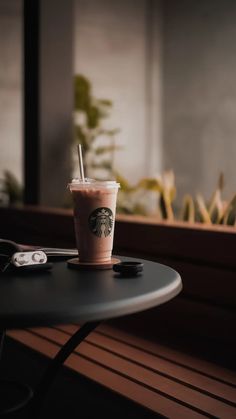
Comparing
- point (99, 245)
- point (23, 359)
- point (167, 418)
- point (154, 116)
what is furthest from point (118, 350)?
point (154, 116)

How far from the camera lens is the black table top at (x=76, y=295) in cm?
90

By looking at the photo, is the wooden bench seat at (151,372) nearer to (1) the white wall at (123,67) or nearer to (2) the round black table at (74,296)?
(2) the round black table at (74,296)

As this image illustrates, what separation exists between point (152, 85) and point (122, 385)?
6.94m

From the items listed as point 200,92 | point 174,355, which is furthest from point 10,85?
point 174,355

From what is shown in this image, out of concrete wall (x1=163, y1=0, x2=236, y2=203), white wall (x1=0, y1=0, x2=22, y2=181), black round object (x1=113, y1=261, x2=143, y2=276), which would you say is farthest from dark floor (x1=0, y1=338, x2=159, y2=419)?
concrete wall (x1=163, y1=0, x2=236, y2=203)

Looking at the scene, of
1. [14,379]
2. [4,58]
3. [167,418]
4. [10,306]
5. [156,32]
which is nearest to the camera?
[10,306]

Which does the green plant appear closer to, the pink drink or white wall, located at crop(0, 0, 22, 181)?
white wall, located at crop(0, 0, 22, 181)

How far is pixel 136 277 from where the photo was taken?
118 centimetres

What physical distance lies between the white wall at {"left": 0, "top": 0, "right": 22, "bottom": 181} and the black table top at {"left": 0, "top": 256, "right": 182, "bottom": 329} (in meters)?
5.62

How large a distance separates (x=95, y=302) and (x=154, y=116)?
7.40 m

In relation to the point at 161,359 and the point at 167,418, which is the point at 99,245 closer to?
the point at 167,418

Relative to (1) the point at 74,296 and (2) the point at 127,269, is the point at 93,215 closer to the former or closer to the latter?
(2) the point at 127,269

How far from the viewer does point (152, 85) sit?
26.8ft

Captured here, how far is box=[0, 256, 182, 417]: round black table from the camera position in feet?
2.96
